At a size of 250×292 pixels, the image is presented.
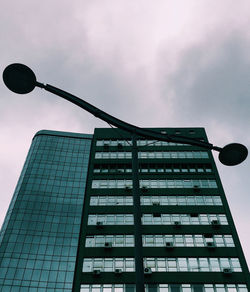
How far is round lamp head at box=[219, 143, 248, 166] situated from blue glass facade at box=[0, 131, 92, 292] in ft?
127

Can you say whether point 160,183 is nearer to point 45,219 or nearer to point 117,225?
point 117,225

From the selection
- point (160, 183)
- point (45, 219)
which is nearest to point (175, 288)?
point (160, 183)

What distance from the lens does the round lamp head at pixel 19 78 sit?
306 inches

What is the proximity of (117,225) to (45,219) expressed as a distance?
15451mm

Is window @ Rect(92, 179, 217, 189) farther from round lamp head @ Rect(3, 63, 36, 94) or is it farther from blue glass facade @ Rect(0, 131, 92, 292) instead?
round lamp head @ Rect(3, 63, 36, 94)

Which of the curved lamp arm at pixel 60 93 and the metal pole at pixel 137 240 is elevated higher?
the curved lamp arm at pixel 60 93

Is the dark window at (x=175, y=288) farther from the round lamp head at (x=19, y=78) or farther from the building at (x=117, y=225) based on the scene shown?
the round lamp head at (x=19, y=78)

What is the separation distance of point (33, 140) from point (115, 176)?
26.0 m

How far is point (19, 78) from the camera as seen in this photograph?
795cm

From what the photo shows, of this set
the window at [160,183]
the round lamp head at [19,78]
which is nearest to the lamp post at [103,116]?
the round lamp head at [19,78]

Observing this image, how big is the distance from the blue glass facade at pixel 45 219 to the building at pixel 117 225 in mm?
141

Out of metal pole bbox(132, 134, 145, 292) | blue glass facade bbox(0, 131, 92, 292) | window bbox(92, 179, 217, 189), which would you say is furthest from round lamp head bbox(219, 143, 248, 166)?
blue glass facade bbox(0, 131, 92, 292)

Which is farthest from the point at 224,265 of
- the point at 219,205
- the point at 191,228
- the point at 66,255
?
the point at 66,255

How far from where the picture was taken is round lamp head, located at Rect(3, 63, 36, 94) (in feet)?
25.5
